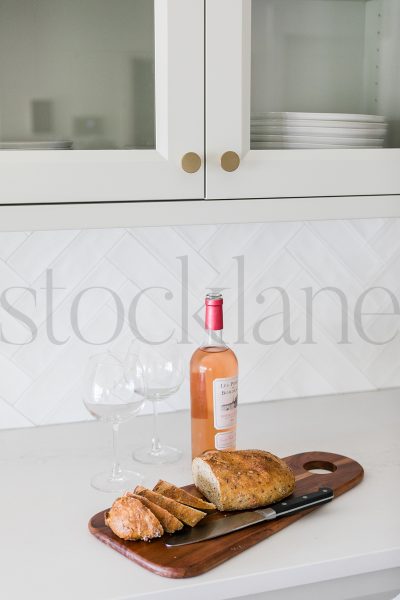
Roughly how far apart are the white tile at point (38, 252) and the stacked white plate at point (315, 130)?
0.50 m

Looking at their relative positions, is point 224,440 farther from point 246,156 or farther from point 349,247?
point 349,247

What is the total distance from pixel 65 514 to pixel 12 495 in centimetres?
12

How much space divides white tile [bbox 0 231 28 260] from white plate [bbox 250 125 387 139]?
1.83ft

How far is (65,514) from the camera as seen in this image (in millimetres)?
1316

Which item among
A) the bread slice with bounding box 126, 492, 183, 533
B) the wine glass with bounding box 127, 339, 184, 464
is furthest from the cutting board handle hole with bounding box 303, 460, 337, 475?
the bread slice with bounding box 126, 492, 183, 533

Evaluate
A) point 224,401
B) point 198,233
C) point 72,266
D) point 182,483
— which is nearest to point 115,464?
point 182,483

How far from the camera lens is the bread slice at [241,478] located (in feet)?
4.24

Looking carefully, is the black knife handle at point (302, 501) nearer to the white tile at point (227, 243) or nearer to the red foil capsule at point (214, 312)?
the red foil capsule at point (214, 312)

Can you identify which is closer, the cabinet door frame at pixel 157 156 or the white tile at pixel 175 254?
the cabinet door frame at pixel 157 156

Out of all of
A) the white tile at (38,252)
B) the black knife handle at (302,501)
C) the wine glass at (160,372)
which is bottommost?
the black knife handle at (302,501)

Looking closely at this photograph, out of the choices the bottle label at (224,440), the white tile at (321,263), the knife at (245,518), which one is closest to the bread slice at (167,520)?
the knife at (245,518)

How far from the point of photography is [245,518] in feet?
4.10

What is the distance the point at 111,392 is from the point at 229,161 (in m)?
0.44

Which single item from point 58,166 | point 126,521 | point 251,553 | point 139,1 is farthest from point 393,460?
point 139,1
